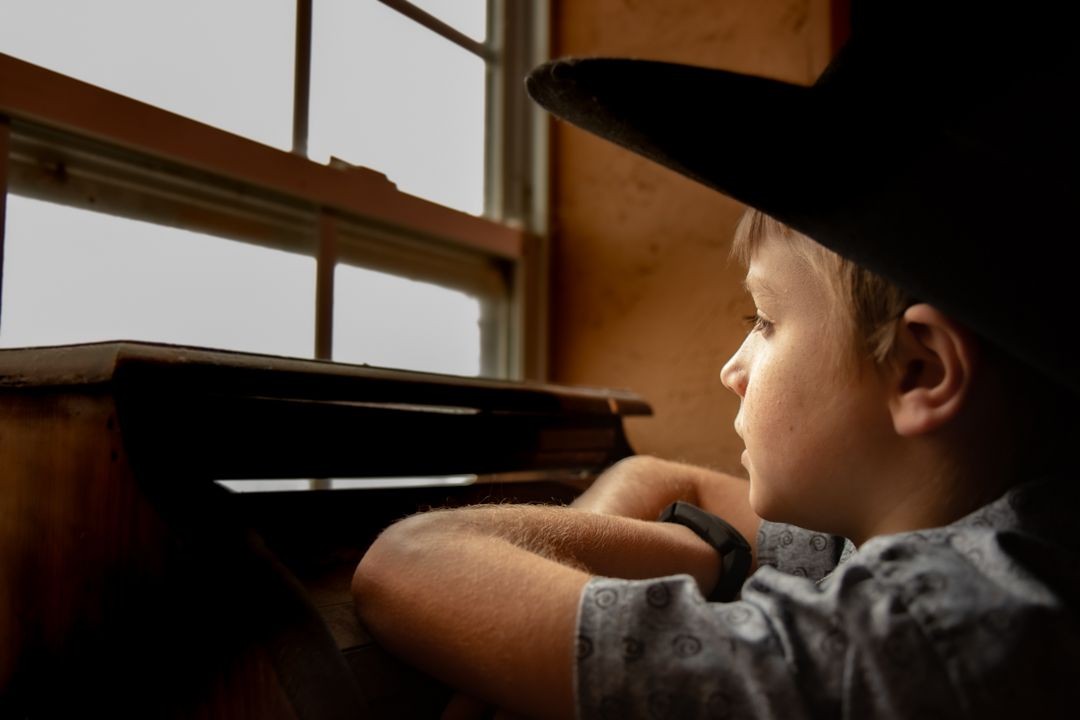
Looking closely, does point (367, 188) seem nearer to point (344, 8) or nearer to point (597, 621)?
point (344, 8)

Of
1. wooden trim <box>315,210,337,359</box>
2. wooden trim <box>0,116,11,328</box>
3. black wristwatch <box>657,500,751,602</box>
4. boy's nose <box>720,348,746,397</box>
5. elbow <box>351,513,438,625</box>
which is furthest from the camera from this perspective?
wooden trim <box>315,210,337,359</box>

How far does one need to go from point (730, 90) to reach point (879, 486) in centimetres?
30

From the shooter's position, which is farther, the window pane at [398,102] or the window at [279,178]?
the window pane at [398,102]

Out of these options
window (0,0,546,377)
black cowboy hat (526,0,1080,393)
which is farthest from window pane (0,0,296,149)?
black cowboy hat (526,0,1080,393)

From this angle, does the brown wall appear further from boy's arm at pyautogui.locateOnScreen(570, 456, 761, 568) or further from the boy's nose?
the boy's nose

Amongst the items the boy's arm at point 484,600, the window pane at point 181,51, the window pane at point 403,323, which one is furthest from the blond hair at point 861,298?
the window pane at point 181,51

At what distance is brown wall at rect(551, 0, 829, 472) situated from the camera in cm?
155

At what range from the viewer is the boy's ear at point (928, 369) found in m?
0.50

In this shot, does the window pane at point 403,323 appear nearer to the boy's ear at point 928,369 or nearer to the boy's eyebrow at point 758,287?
the boy's eyebrow at point 758,287

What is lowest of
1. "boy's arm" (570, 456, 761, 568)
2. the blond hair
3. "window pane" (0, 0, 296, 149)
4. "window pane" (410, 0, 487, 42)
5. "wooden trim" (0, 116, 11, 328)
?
"boy's arm" (570, 456, 761, 568)

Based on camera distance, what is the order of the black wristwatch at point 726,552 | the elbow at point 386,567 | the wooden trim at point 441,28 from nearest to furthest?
1. the elbow at point 386,567
2. the black wristwatch at point 726,552
3. the wooden trim at point 441,28

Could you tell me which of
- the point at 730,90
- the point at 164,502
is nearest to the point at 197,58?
the point at 164,502

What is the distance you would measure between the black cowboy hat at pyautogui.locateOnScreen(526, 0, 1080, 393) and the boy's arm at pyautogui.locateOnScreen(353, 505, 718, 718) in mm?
271

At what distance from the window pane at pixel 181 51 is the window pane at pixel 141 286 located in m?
0.18
